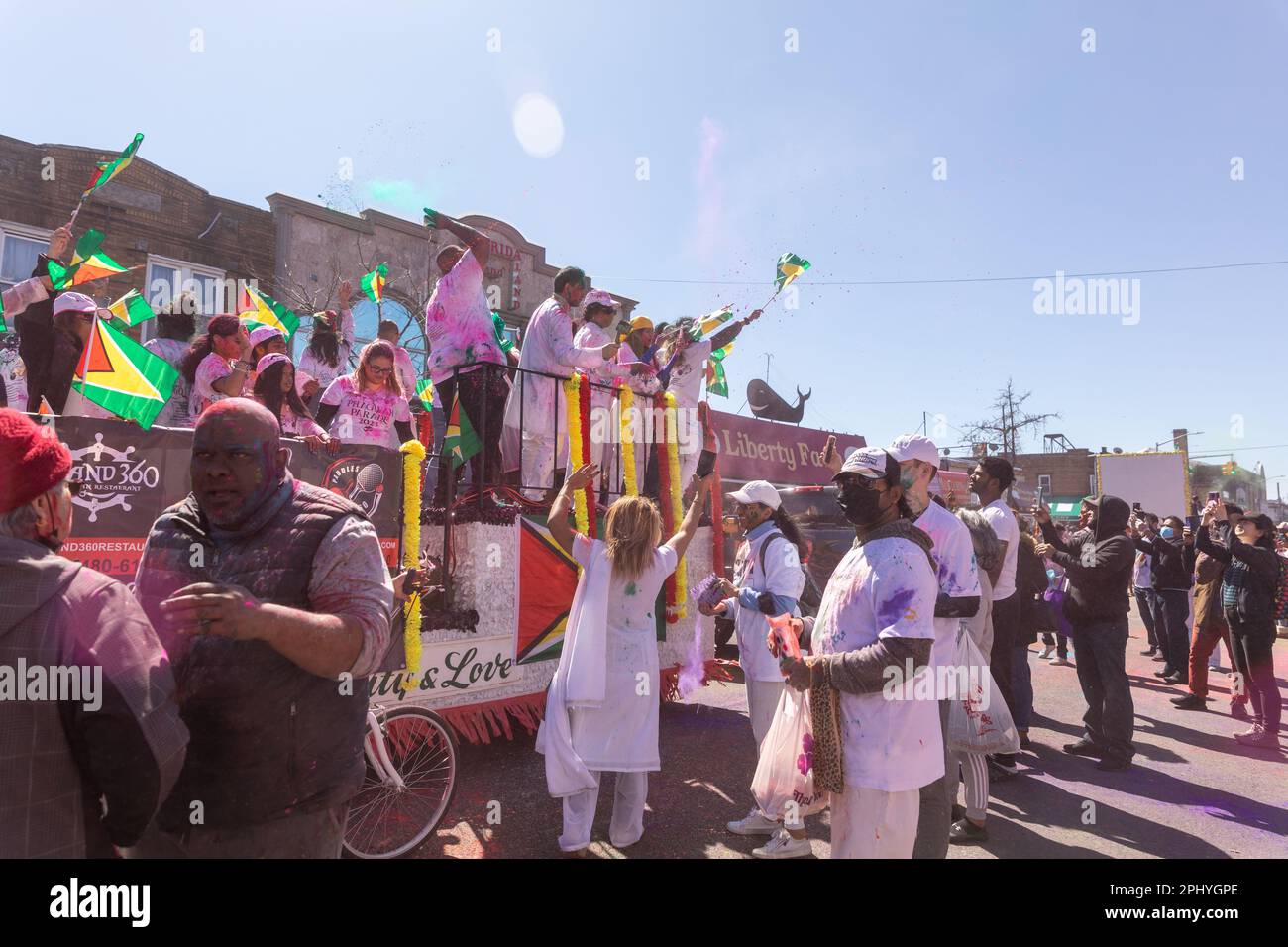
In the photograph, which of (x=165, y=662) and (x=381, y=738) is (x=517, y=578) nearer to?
(x=381, y=738)

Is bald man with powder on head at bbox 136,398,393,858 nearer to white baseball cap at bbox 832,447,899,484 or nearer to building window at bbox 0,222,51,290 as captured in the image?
white baseball cap at bbox 832,447,899,484

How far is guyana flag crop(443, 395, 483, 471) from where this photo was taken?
558cm

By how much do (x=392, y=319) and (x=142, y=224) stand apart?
17.3 feet

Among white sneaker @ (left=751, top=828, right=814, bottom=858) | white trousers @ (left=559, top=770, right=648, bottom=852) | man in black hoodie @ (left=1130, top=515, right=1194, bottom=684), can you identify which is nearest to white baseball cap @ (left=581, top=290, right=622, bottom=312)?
white trousers @ (left=559, top=770, right=648, bottom=852)

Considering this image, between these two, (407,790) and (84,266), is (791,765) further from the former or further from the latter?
(84,266)

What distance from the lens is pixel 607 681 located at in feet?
13.4

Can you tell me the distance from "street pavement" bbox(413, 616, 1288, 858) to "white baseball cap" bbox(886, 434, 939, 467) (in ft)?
7.58

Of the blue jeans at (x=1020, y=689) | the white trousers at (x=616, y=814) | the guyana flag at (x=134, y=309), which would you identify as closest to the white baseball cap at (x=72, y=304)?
the guyana flag at (x=134, y=309)

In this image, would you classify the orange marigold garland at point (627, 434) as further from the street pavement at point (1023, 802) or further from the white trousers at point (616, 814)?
the white trousers at point (616, 814)

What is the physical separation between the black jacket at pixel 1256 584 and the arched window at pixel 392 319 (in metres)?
15.3

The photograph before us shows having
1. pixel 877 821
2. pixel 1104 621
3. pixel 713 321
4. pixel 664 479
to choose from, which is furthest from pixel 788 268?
pixel 877 821
